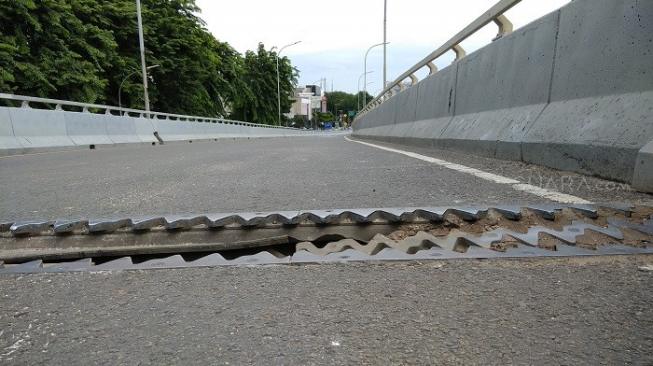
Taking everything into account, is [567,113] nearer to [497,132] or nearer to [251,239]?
[497,132]

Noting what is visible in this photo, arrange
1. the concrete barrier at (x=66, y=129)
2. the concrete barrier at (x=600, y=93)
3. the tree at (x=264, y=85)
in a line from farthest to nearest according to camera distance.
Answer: the tree at (x=264, y=85) < the concrete barrier at (x=66, y=129) < the concrete barrier at (x=600, y=93)

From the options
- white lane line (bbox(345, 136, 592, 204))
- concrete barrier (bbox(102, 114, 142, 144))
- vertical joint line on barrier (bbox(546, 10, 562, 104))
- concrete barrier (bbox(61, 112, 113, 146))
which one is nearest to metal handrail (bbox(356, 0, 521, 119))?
vertical joint line on barrier (bbox(546, 10, 562, 104))

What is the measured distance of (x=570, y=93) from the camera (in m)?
3.69

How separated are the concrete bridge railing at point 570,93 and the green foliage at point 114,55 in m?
16.9

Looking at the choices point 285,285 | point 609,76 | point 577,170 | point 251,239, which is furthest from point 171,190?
point 609,76

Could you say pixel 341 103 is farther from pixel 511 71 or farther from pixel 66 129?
pixel 511 71

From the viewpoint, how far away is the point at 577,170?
131 inches

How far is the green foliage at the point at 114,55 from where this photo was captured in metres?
17.6

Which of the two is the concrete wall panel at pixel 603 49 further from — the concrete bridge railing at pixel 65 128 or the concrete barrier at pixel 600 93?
the concrete bridge railing at pixel 65 128

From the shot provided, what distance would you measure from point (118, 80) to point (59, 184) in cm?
2605

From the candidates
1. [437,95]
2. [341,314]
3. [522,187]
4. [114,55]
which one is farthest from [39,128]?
[114,55]

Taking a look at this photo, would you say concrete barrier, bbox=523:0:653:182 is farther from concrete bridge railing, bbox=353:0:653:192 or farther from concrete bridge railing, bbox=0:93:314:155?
concrete bridge railing, bbox=0:93:314:155

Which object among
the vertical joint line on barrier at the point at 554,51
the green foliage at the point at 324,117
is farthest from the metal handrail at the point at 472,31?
the green foliage at the point at 324,117

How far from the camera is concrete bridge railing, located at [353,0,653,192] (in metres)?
2.87
